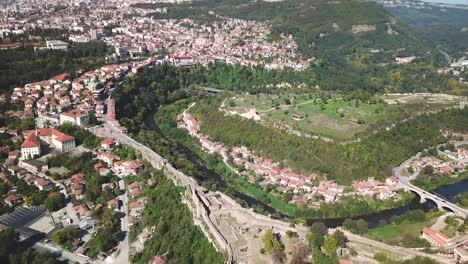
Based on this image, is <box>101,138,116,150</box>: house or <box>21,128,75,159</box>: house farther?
<box>101,138,116,150</box>: house

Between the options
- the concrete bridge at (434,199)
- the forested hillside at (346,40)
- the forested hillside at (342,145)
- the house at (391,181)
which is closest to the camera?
the concrete bridge at (434,199)

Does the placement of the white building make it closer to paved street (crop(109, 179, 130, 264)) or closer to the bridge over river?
paved street (crop(109, 179, 130, 264))

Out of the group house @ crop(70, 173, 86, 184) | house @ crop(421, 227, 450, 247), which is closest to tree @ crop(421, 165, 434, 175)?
house @ crop(421, 227, 450, 247)

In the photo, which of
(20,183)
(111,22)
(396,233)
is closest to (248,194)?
(396,233)

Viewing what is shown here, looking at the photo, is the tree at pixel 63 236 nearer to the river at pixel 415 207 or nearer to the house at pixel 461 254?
the river at pixel 415 207

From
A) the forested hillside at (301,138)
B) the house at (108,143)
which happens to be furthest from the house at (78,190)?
the forested hillside at (301,138)

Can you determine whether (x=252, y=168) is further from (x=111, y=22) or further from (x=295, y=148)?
(x=111, y=22)

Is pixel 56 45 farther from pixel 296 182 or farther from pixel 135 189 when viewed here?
pixel 296 182
